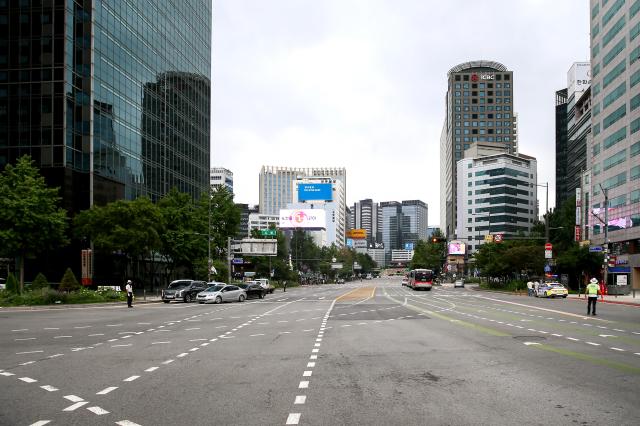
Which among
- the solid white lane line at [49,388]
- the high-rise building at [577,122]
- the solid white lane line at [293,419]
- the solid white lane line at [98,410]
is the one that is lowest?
the solid white lane line at [49,388]

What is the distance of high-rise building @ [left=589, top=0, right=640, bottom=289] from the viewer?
6881 centimetres

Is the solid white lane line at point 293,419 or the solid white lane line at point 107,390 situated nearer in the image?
the solid white lane line at point 293,419

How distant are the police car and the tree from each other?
4120cm

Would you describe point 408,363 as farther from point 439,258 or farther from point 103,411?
point 439,258

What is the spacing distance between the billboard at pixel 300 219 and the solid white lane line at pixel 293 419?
445 feet

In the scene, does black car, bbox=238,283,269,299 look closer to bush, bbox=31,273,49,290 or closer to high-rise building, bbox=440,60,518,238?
bush, bbox=31,273,49,290

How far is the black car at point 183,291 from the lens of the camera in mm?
44844

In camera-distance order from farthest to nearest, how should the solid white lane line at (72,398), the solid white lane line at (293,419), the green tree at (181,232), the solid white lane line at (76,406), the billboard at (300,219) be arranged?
1. the billboard at (300,219)
2. the green tree at (181,232)
3. the solid white lane line at (72,398)
4. the solid white lane line at (76,406)
5. the solid white lane line at (293,419)

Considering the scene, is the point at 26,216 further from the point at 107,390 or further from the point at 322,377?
the point at 322,377

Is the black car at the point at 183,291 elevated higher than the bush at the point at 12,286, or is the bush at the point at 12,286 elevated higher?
the bush at the point at 12,286

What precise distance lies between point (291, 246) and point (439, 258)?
3861cm

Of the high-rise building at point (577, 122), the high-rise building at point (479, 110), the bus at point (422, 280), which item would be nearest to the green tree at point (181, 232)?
the bus at point (422, 280)

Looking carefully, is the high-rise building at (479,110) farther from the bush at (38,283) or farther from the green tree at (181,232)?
the bush at (38,283)

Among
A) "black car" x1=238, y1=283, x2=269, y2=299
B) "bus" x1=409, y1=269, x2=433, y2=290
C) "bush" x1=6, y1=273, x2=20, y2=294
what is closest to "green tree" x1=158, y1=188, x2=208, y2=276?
"black car" x1=238, y1=283, x2=269, y2=299
